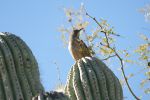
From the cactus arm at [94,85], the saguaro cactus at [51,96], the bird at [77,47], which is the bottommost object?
the saguaro cactus at [51,96]

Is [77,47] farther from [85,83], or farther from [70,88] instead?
[85,83]

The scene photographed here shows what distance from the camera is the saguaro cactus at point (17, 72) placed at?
5.74m

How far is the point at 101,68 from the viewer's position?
24.0ft

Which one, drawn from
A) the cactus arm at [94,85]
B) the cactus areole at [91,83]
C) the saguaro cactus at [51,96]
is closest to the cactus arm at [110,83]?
the cactus areole at [91,83]

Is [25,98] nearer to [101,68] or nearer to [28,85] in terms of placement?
[28,85]

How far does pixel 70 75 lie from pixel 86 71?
0.24 meters

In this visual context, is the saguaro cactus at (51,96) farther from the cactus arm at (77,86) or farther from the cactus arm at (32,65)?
the cactus arm at (77,86)

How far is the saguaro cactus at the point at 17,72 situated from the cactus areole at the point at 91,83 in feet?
3.39

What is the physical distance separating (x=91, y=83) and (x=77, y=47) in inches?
203

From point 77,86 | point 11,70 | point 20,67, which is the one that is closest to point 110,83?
point 77,86

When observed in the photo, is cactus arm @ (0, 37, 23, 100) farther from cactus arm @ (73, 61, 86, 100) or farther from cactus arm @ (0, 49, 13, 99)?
cactus arm @ (73, 61, 86, 100)

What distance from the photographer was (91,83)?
6.98m

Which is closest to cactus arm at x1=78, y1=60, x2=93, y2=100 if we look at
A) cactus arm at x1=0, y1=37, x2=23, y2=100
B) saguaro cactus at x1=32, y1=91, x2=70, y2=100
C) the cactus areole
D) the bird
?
the cactus areole

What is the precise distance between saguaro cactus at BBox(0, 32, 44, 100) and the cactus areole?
1032mm
